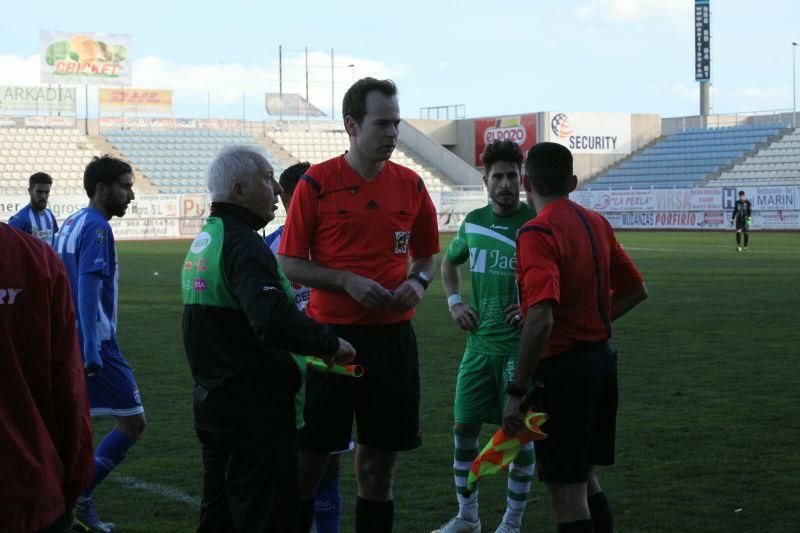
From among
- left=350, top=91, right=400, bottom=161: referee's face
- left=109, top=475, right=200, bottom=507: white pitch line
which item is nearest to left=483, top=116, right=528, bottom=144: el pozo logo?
left=109, top=475, right=200, bottom=507: white pitch line

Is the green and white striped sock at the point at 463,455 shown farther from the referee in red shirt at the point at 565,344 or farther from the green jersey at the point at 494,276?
the referee in red shirt at the point at 565,344

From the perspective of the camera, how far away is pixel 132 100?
224 feet

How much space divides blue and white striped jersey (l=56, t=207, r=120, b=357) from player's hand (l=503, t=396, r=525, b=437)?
2.39m

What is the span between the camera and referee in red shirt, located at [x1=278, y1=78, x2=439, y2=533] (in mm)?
4844

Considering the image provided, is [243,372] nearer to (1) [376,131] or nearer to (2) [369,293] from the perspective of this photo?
(2) [369,293]

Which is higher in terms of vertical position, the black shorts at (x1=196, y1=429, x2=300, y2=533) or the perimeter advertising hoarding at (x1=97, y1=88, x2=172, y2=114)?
the perimeter advertising hoarding at (x1=97, y1=88, x2=172, y2=114)

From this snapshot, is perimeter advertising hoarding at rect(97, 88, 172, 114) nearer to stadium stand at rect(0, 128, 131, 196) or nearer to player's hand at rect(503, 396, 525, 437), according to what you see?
stadium stand at rect(0, 128, 131, 196)

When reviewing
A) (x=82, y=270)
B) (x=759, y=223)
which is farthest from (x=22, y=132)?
(x=82, y=270)

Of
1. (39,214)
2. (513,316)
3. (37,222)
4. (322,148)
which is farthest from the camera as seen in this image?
(322,148)

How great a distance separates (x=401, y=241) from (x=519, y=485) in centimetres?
153

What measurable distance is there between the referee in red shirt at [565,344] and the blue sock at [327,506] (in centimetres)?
127

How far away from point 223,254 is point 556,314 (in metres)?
1.42

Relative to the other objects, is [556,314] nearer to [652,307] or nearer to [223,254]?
[223,254]

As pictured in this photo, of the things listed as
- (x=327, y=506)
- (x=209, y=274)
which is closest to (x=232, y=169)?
(x=209, y=274)
